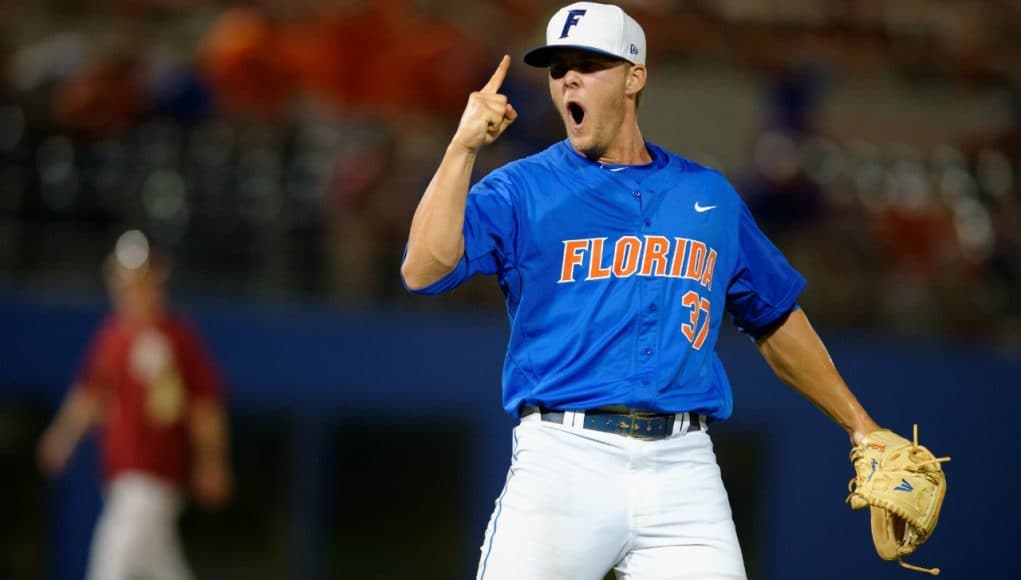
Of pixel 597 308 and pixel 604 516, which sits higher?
pixel 597 308

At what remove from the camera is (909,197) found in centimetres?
1108

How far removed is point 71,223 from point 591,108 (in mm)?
6520

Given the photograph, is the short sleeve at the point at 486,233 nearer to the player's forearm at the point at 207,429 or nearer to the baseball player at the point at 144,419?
the baseball player at the point at 144,419

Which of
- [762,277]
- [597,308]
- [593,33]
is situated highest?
[593,33]

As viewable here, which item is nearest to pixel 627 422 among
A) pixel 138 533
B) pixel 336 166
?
pixel 138 533

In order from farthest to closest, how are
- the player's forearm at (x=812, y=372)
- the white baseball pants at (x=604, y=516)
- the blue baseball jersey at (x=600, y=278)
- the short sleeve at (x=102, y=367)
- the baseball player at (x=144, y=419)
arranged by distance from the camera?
the short sleeve at (x=102, y=367) < the baseball player at (x=144, y=419) < the player's forearm at (x=812, y=372) < the blue baseball jersey at (x=600, y=278) < the white baseball pants at (x=604, y=516)

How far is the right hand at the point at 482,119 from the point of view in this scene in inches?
133

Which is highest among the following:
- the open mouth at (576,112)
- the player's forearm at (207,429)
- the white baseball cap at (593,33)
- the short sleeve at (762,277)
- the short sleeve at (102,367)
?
the white baseball cap at (593,33)

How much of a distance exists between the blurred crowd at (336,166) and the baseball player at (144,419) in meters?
1.04

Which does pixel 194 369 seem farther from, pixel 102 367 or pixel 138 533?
pixel 138 533

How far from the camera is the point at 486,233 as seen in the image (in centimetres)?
356

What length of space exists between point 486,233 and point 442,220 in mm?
233

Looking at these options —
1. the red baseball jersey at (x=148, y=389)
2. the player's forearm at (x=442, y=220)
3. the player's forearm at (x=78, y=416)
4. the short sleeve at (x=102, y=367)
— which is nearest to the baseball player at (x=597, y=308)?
the player's forearm at (x=442, y=220)

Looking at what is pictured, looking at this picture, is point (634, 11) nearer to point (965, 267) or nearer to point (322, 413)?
point (965, 267)
